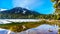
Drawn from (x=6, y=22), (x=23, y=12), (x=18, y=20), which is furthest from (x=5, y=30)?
(x=23, y=12)

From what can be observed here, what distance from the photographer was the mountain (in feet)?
6.58

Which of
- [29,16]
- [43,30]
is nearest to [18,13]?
[29,16]

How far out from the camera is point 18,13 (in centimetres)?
202

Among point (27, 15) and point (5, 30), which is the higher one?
point (27, 15)

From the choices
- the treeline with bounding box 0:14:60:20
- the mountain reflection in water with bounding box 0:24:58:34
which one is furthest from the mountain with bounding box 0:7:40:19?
the mountain reflection in water with bounding box 0:24:58:34

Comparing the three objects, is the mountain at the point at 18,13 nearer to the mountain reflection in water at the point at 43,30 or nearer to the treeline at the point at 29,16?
the treeline at the point at 29,16

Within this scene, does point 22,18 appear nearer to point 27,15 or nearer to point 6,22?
point 27,15

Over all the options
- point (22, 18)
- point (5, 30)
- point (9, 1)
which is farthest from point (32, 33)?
point (9, 1)

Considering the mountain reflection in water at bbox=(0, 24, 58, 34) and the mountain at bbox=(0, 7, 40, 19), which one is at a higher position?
the mountain at bbox=(0, 7, 40, 19)

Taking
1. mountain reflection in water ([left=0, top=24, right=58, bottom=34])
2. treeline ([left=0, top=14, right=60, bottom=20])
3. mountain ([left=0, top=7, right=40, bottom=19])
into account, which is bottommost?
mountain reflection in water ([left=0, top=24, right=58, bottom=34])

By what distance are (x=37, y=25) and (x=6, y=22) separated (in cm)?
49

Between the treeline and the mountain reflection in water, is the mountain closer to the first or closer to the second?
the treeline

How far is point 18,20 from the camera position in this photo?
200cm

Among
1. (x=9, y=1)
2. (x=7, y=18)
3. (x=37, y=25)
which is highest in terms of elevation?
(x=9, y=1)
